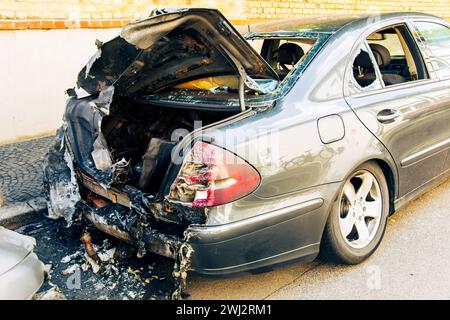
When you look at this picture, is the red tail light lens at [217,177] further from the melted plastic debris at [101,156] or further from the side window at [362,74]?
the side window at [362,74]

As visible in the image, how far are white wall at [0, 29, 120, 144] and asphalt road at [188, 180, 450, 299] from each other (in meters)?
3.97

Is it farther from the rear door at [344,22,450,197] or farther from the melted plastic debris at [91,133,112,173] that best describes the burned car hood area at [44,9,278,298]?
the rear door at [344,22,450,197]

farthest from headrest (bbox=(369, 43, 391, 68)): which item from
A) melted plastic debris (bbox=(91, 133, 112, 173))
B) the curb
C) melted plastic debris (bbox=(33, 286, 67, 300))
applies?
the curb

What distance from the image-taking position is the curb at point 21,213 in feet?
12.0

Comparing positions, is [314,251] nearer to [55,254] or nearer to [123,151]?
[123,151]

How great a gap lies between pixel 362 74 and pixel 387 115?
521 millimetres

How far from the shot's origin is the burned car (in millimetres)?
2342

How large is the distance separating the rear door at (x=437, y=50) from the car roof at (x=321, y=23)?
0.39ft

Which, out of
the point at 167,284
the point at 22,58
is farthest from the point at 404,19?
the point at 22,58

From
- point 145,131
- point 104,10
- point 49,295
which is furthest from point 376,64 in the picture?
point 104,10

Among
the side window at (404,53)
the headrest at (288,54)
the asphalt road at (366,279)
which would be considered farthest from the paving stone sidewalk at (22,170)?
the side window at (404,53)

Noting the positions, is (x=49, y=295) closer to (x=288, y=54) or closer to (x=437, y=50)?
(x=288, y=54)

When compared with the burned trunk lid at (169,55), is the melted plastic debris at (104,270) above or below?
below

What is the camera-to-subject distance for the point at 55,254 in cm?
323
